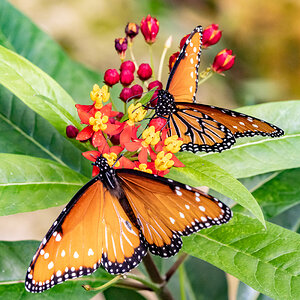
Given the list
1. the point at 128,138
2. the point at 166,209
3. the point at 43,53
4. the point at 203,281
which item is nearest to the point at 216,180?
the point at 166,209

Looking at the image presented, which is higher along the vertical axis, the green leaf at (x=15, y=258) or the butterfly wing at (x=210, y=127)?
the butterfly wing at (x=210, y=127)

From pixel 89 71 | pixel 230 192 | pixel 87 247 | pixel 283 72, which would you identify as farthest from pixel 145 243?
pixel 283 72

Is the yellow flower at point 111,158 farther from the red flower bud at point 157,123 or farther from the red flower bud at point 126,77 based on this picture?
the red flower bud at point 126,77

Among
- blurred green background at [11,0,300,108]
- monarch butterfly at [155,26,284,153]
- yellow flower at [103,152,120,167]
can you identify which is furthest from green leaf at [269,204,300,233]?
blurred green background at [11,0,300,108]

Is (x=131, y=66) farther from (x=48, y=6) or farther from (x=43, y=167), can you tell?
(x=48, y=6)

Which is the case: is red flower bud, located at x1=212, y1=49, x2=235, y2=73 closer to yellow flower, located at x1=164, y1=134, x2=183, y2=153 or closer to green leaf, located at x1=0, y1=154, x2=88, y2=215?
yellow flower, located at x1=164, y1=134, x2=183, y2=153

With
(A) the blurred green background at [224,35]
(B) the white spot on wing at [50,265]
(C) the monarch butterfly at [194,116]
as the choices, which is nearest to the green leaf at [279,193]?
(C) the monarch butterfly at [194,116]

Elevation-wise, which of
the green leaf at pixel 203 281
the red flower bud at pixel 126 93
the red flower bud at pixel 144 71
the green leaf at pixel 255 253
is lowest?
the green leaf at pixel 203 281
